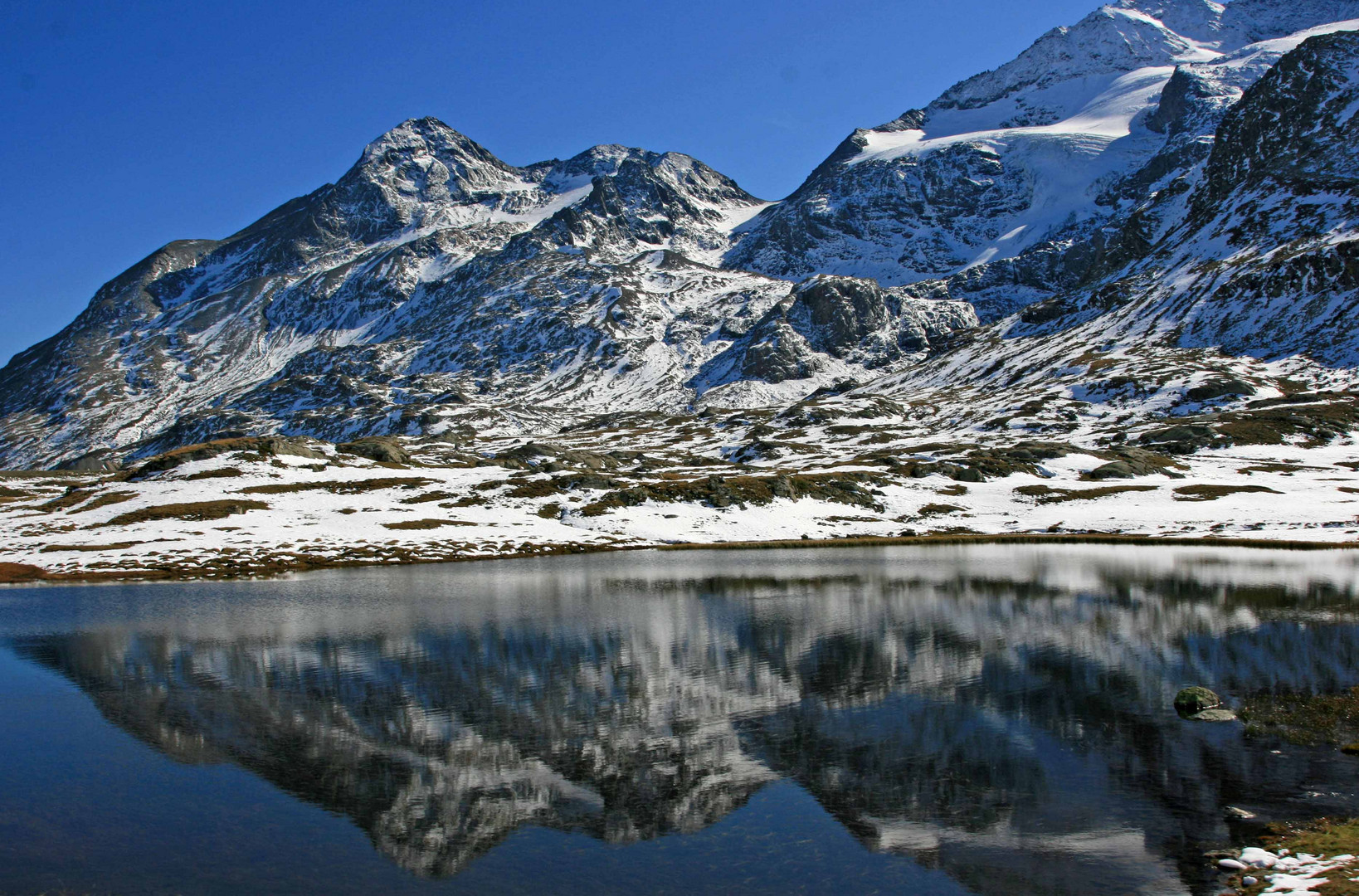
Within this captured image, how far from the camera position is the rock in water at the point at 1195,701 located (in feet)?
86.4

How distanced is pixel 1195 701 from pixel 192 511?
9561cm

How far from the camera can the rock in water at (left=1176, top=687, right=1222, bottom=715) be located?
26328 mm

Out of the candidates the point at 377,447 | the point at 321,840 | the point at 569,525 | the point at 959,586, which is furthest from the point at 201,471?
the point at 321,840

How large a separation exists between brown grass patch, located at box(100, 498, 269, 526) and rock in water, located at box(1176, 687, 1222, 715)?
299ft

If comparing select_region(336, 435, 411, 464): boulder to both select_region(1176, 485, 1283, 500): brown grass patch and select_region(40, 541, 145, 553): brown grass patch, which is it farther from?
select_region(1176, 485, 1283, 500): brown grass patch

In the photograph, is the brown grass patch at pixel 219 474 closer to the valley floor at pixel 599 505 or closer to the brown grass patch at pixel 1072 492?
the valley floor at pixel 599 505

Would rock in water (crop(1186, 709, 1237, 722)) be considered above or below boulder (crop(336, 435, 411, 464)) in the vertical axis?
below

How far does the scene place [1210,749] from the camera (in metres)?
22.9

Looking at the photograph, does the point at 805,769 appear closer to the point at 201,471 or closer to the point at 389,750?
the point at 389,750

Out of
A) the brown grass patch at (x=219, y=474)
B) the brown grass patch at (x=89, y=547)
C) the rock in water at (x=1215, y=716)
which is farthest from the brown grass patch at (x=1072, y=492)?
the brown grass patch at (x=219, y=474)

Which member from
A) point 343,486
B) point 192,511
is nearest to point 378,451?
point 343,486

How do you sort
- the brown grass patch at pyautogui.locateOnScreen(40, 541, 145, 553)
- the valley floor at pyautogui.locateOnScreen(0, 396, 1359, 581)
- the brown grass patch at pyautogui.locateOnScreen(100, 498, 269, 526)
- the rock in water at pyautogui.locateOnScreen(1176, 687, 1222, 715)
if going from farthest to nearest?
the brown grass patch at pyautogui.locateOnScreen(100, 498, 269, 526), the valley floor at pyautogui.locateOnScreen(0, 396, 1359, 581), the brown grass patch at pyautogui.locateOnScreen(40, 541, 145, 553), the rock in water at pyautogui.locateOnScreen(1176, 687, 1222, 715)

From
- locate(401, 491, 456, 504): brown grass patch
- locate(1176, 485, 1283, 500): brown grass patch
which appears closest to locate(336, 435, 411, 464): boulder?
locate(401, 491, 456, 504): brown grass patch

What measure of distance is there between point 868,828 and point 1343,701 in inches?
695
